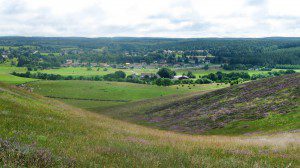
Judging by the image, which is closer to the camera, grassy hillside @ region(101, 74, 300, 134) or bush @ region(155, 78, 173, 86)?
grassy hillside @ region(101, 74, 300, 134)

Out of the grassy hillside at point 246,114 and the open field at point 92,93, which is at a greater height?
the grassy hillside at point 246,114

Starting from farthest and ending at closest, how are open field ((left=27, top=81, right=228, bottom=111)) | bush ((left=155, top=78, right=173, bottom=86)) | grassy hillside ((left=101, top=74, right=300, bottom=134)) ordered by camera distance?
bush ((left=155, top=78, right=173, bottom=86)) → open field ((left=27, top=81, right=228, bottom=111)) → grassy hillside ((left=101, top=74, right=300, bottom=134))

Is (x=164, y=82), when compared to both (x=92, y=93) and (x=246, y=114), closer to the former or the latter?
(x=92, y=93)

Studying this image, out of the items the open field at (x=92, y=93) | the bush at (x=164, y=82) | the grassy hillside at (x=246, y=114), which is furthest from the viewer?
the bush at (x=164, y=82)

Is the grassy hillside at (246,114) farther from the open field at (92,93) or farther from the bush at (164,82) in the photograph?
the bush at (164,82)

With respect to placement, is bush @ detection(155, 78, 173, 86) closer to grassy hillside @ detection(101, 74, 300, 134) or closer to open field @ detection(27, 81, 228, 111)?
open field @ detection(27, 81, 228, 111)

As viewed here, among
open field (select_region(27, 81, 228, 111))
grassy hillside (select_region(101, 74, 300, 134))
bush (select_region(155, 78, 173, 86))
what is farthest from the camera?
bush (select_region(155, 78, 173, 86))

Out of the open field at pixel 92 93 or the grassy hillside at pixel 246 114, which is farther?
the open field at pixel 92 93

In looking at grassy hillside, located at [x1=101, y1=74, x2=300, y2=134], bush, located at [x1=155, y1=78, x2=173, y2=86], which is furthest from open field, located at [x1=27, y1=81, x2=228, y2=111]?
grassy hillside, located at [x1=101, y1=74, x2=300, y2=134]

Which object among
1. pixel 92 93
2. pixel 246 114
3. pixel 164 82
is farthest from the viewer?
pixel 164 82

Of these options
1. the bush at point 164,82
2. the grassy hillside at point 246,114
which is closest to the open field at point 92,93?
the bush at point 164,82

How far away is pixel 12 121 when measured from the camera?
1563 cm

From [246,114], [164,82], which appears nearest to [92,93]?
[164,82]

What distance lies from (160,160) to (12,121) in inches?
348
